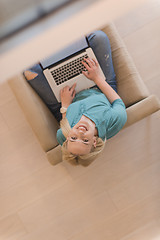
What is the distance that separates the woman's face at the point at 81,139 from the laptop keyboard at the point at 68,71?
0.37 m

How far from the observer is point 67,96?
1592 mm

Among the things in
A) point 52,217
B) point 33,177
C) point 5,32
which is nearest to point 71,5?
point 5,32

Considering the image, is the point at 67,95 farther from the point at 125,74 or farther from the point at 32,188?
the point at 32,188

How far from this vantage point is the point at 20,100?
1.59 meters

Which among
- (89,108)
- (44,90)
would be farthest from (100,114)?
(44,90)

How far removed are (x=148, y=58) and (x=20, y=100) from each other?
3.66ft

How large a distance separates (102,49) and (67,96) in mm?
394

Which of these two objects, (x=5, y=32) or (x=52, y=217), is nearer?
(x=5, y=32)

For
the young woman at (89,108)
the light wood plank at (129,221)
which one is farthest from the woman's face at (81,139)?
the light wood plank at (129,221)

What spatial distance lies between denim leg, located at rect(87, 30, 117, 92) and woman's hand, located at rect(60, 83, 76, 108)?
249mm

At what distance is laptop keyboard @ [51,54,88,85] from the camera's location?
1.58 metres

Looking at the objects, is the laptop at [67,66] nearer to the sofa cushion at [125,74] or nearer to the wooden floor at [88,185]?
the sofa cushion at [125,74]

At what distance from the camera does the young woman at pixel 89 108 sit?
4.57ft

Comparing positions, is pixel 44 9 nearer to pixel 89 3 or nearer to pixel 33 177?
pixel 89 3
